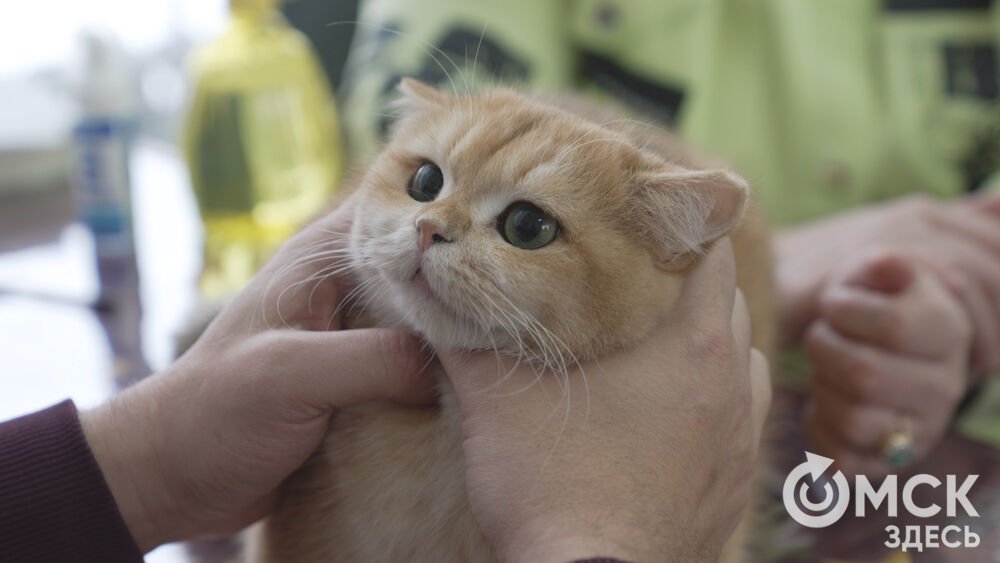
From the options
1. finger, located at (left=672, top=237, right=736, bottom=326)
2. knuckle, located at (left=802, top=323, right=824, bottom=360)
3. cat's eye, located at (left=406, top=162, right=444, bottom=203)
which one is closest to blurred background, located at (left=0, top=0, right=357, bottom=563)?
cat's eye, located at (left=406, top=162, right=444, bottom=203)

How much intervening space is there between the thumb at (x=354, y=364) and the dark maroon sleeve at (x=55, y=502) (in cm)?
22

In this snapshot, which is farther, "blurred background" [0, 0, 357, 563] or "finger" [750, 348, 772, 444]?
"blurred background" [0, 0, 357, 563]

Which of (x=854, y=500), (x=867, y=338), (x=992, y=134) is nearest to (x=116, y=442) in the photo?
(x=854, y=500)

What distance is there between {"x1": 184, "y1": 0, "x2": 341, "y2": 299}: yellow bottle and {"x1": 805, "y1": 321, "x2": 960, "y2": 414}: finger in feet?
3.41

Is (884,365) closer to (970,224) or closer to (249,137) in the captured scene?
(970,224)

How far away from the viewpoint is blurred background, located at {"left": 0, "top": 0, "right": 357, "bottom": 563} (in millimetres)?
1367

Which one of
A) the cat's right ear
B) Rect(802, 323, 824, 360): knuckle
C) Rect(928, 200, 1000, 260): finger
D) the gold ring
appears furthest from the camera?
Rect(928, 200, 1000, 260): finger

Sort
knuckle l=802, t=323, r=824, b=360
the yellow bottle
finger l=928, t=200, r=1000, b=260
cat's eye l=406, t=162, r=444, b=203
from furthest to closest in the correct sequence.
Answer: the yellow bottle, finger l=928, t=200, r=1000, b=260, knuckle l=802, t=323, r=824, b=360, cat's eye l=406, t=162, r=444, b=203

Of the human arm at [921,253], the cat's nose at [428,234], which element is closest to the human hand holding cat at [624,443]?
the cat's nose at [428,234]

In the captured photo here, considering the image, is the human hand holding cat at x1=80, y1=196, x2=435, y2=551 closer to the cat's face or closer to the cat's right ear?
the cat's face

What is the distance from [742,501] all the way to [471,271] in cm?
36

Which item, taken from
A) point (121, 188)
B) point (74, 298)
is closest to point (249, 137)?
point (121, 188)

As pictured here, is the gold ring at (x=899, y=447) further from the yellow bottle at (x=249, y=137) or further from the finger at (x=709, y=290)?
the yellow bottle at (x=249, y=137)

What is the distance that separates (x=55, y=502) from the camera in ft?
2.43
